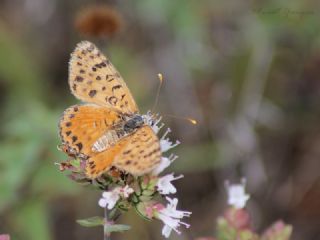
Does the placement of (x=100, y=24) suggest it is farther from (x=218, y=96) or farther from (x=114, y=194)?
(x=114, y=194)

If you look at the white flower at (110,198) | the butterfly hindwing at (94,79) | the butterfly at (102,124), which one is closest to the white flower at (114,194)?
the white flower at (110,198)

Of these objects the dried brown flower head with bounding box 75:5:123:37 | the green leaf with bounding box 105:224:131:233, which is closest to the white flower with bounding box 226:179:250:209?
the green leaf with bounding box 105:224:131:233

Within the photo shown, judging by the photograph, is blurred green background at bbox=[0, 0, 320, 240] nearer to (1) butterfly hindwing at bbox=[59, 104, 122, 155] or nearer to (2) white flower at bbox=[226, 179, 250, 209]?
(2) white flower at bbox=[226, 179, 250, 209]

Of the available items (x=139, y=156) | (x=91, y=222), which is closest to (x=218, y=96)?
(x=91, y=222)

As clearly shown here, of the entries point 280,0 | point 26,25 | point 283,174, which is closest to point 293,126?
point 283,174

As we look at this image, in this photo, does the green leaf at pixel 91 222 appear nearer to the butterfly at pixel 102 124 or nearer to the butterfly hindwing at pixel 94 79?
the butterfly at pixel 102 124

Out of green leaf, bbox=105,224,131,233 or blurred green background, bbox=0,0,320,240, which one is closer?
green leaf, bbox=105,224,131,233
